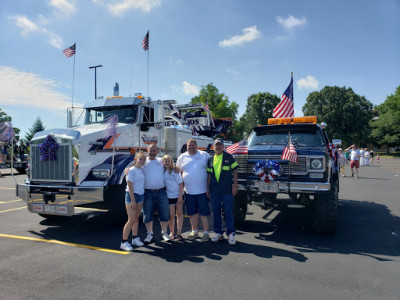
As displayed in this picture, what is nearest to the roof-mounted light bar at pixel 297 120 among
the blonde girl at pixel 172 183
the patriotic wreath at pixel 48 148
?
the blonde girl at pixel 172 183

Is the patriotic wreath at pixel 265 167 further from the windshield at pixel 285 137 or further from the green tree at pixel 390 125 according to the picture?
the green tree at pixel 390 125

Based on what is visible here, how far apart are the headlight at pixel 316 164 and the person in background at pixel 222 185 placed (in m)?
1.38

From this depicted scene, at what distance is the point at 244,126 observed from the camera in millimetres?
56656

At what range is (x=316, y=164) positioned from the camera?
5.31m

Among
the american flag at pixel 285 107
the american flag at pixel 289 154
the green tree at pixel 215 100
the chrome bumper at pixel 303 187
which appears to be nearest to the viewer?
the chrome bumper at pixel 303 187

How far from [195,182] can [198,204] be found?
0.41 m

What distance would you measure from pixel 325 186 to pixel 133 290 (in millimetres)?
3487

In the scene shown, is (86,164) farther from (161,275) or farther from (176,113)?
(176,113)

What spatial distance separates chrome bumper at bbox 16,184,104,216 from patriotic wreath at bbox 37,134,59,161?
1.86 feet

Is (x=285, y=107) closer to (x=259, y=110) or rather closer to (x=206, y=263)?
(x=206, y=263)

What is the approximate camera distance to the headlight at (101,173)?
18.9ft

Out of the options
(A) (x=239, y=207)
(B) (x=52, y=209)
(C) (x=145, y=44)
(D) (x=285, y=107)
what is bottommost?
(A) (x=239, y=207)

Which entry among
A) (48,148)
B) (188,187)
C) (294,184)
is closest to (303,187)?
(294,184)

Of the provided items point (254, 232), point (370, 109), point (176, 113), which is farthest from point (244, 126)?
point (254, 232)
